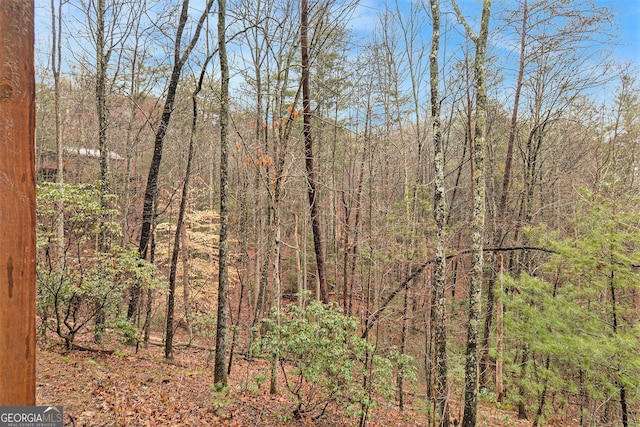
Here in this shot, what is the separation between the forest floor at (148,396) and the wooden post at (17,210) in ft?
11.8

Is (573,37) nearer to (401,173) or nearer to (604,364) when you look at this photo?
(401,173)

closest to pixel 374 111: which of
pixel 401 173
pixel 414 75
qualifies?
pixel 414 75

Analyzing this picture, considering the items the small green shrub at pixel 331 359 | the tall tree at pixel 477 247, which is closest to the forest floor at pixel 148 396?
the small green shrub at pixel 331 359

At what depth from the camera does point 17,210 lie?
3.17 ft

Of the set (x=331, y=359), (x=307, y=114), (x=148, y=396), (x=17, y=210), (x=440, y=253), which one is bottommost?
(x=148, y=396)

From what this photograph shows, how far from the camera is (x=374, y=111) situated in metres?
11.4

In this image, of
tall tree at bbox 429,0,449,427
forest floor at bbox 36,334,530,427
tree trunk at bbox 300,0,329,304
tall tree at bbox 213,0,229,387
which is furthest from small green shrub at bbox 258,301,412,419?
tree trunk at bbox 300,0,329,304

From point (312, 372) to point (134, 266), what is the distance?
3.91m

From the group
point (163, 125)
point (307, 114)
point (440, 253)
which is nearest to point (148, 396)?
point (440, 253)

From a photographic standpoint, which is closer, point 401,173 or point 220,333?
point 220,333

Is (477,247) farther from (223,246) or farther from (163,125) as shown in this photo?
(163,125)

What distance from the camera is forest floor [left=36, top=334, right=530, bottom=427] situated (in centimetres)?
428

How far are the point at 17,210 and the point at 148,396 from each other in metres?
5.43

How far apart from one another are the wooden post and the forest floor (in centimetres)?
359
